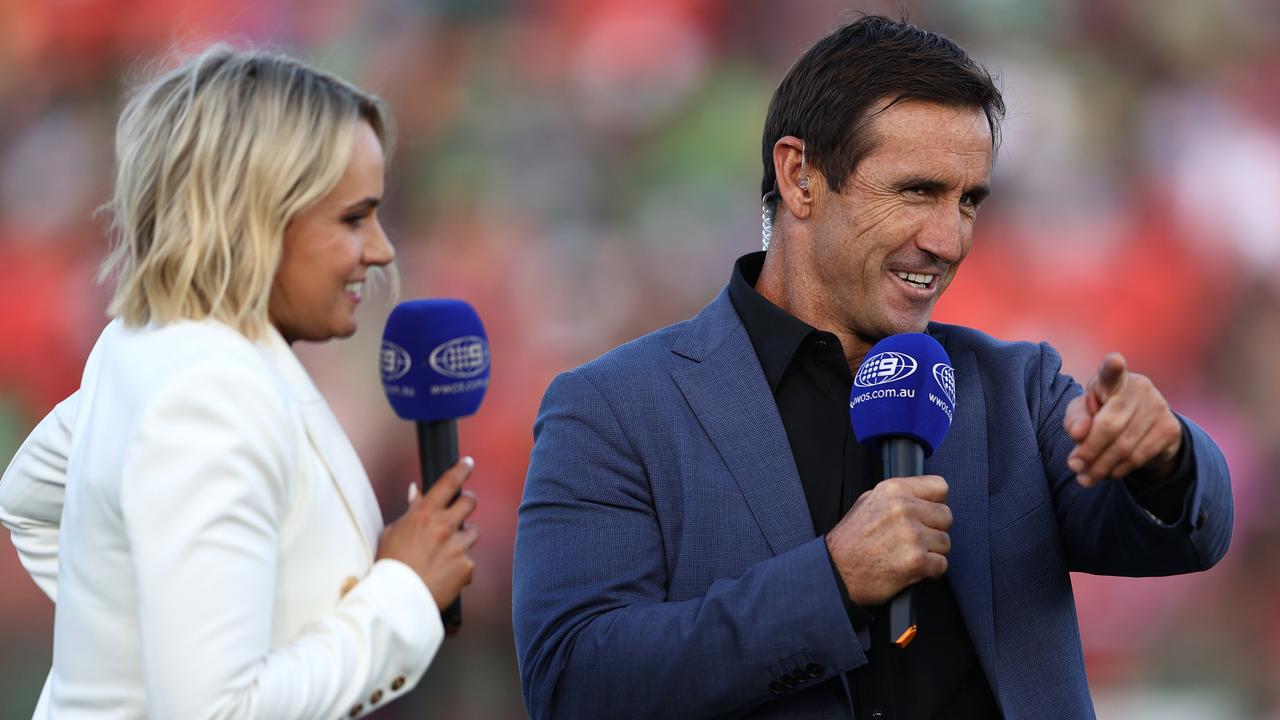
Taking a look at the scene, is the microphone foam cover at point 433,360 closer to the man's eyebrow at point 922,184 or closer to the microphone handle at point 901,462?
the microphone handle at point 901,462

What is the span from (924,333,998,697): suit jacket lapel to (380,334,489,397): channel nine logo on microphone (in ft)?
2.52

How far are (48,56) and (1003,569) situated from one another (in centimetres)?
456

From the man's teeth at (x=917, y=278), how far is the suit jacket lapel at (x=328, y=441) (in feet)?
3.28

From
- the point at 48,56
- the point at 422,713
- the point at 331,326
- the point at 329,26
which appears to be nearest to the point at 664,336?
the point at 331,326

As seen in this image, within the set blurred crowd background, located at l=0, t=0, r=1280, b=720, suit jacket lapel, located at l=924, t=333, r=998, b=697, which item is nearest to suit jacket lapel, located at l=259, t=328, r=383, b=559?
suit jacket lapel, located at l=924, t=333, r=998, b=697

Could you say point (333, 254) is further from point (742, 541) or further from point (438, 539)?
point (742, 541)

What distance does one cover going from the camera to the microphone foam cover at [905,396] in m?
1.69

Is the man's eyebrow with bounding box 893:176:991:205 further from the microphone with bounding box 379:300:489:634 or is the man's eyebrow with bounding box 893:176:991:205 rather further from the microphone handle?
the microphone with bounding box 379:300:489:634

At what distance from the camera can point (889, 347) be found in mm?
1820

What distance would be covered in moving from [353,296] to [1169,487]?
114 cm

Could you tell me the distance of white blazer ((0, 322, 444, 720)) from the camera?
1.28 m

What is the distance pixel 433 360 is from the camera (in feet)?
5.28

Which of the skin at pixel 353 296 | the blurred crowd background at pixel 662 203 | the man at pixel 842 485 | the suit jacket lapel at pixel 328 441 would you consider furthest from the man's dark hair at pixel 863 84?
the blurred crowd background at pixel 662 203

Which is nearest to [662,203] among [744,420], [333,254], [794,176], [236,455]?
[794,176]
